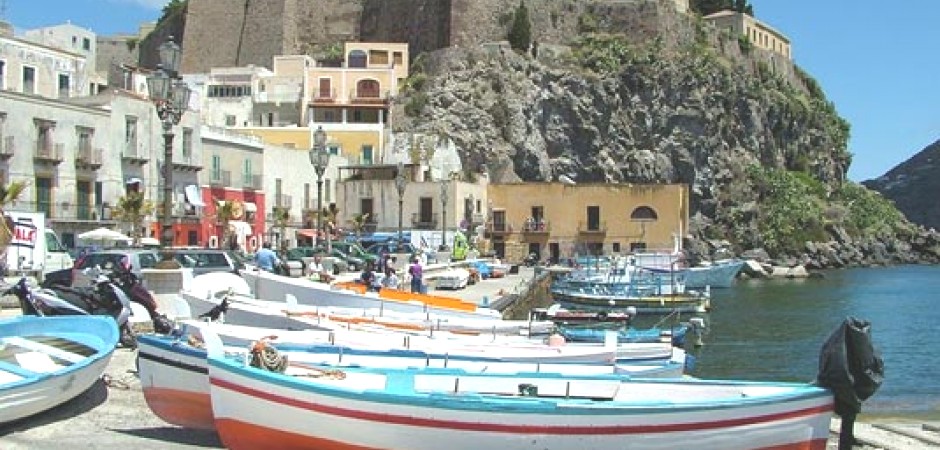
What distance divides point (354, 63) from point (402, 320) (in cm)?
5815

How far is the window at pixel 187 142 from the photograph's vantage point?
44.4m

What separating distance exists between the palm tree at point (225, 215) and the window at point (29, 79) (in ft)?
33.7

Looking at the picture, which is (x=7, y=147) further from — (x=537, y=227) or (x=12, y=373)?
(x=537, y=227)

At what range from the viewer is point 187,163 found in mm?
44438

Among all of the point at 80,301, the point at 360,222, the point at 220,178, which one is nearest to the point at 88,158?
the point at 220,178

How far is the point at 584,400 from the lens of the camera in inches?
391

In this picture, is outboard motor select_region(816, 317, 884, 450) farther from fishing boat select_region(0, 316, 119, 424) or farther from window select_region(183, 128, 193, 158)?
window select_region(183, 128, 193, 158)

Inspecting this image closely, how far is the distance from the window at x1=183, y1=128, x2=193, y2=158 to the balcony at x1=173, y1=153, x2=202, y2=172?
0.09 meters

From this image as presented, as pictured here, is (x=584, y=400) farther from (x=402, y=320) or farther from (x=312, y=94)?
(x=312, y=94)

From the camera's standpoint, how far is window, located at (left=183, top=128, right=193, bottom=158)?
44.4 m

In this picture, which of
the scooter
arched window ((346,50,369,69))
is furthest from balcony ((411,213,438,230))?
the scooter

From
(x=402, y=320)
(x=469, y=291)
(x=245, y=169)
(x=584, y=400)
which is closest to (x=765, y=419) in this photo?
(x=584, y=400)

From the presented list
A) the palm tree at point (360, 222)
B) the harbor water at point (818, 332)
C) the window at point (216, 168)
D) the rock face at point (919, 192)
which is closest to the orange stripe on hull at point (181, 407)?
the harbor water at point (818, 332)

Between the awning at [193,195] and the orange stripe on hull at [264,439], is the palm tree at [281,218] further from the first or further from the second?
the orange stripe on hull at [264,439]
